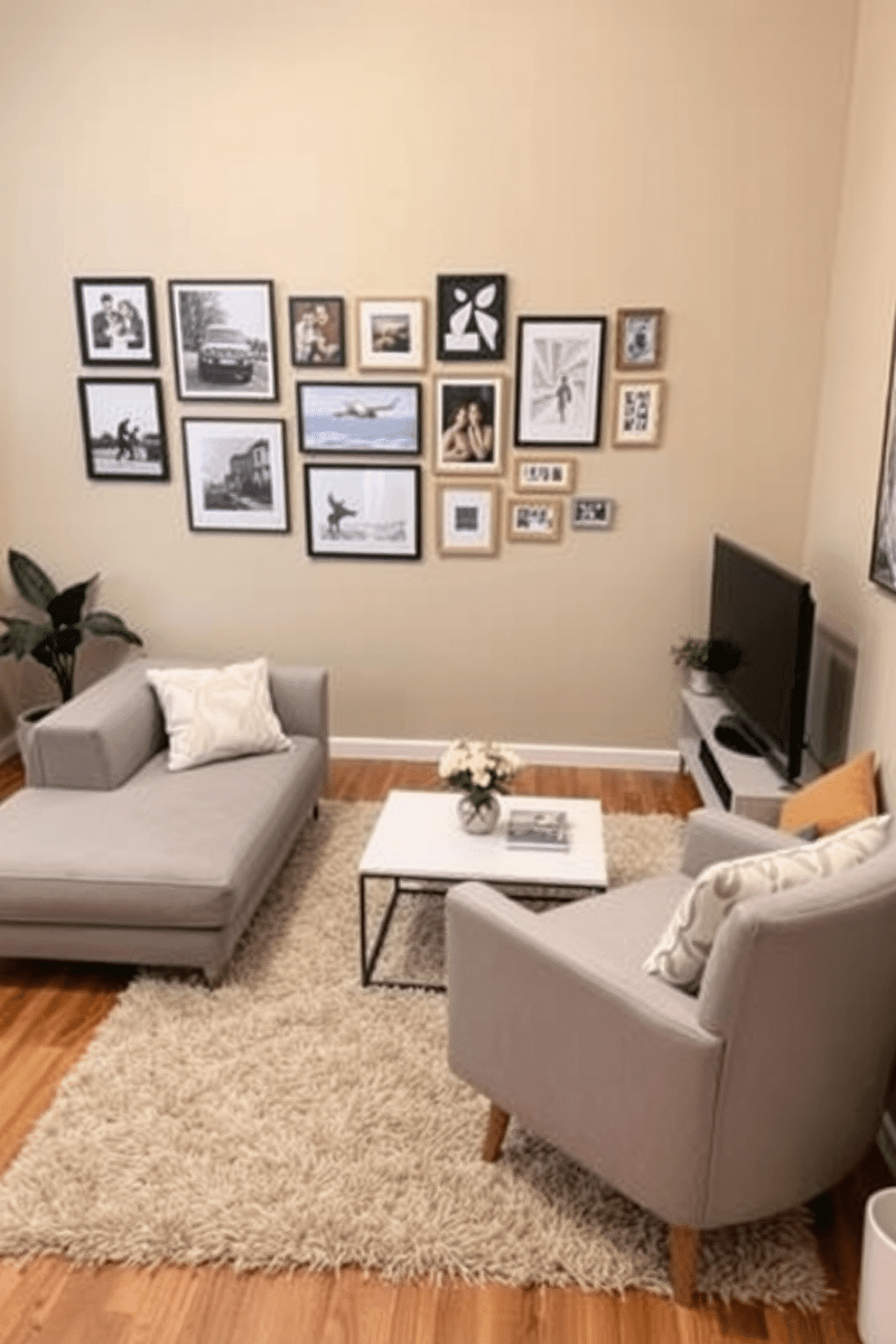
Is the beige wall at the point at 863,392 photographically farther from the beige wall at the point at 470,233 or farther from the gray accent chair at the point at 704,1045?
the gray accent chair at the point at 704,1045

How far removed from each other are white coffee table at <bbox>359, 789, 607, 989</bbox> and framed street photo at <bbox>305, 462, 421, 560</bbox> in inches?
57.9

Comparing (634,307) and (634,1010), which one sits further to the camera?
(634,307)

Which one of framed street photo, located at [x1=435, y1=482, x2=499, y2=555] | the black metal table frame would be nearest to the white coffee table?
the black metal table frame

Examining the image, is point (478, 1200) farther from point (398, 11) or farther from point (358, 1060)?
point (398, 11)

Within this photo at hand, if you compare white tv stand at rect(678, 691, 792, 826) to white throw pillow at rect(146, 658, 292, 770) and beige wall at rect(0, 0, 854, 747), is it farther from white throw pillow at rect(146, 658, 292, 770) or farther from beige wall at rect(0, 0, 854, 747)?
white throw pillow at rect(146, 658, 292, 770)

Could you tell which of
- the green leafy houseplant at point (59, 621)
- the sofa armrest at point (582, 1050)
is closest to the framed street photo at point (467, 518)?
the green leafy houseplant at point (59, 621)

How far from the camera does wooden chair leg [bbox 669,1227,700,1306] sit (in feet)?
5.86

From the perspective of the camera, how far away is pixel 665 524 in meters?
4.10

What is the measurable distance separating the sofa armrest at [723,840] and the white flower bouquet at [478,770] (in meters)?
0.61

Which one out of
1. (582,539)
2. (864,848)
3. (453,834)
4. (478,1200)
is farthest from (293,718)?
(864,848)

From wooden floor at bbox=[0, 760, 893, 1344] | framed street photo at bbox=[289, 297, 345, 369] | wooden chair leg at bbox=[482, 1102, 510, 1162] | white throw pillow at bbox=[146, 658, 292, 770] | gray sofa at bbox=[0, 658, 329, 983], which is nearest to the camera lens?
wooden floor at bbox=[0, 760, 893, 1344]

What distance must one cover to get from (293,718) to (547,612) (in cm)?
126

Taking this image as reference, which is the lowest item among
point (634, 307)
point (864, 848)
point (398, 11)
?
point (864, 848)

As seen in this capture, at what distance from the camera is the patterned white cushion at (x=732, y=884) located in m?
1.70
